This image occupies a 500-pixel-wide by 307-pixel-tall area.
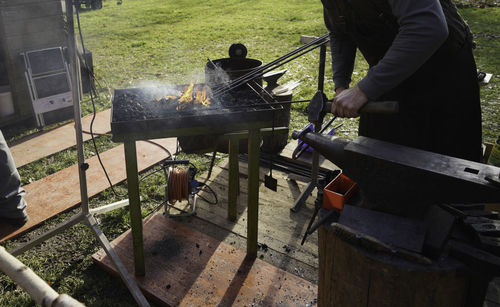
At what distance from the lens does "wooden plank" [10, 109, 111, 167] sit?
4.79 metres

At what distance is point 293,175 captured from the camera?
414 cm

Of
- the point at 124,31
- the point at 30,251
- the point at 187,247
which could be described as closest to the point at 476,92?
the point at 187,247

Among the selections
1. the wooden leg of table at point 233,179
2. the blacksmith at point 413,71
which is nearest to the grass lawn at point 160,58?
the wooden leg of table at point 233,179

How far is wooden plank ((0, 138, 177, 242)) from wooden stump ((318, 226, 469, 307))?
3.06 meters

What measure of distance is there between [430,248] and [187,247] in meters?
2.11

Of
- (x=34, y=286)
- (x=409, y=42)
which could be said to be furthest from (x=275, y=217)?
(x=34, y=286)

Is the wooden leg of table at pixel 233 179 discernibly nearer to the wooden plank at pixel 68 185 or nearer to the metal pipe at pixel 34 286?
the wooden plank at pixel 68 185

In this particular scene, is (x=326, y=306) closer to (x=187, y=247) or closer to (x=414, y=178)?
(x=414, y=178)

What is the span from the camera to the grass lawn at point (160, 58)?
302cm

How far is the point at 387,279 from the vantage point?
5.20ft

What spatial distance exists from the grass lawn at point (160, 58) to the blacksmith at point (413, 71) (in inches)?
88.2

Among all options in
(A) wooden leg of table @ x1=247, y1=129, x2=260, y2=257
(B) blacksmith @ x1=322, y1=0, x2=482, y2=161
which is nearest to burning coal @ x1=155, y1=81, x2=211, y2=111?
(A) wooden leg of table @ x1=247, y1=129, x2=260, y2=257

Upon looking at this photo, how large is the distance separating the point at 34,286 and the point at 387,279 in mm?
1363

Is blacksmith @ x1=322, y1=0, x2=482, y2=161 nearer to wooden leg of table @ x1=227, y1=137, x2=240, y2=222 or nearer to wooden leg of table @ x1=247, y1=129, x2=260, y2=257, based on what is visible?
wooden leg of table @ x1=247, y1=129, x2=260, y2=257
